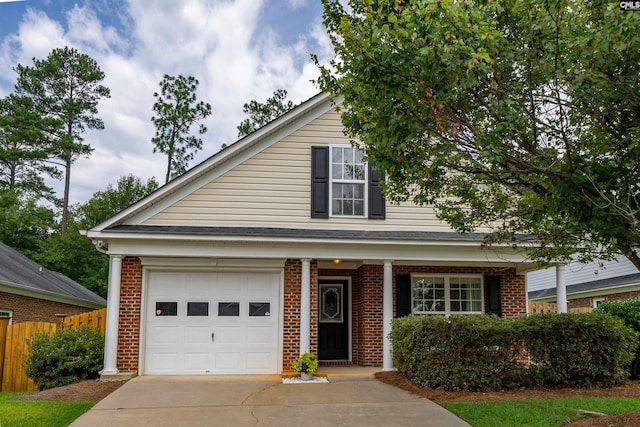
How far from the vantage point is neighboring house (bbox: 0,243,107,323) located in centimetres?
1527

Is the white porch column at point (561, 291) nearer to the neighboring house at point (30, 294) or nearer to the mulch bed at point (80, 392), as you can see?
the mulch bed at point (80, 392)

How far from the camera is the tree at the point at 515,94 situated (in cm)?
489

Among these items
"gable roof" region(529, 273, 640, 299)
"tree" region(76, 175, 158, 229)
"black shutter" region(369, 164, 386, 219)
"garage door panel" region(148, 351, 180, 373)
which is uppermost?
"tree" region(76, 175, 158, 229)

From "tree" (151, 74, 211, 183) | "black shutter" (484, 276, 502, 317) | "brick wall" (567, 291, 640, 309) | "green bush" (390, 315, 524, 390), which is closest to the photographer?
"green bush" (390, 315, 524, 390)

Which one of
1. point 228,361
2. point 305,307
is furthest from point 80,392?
point 305,307

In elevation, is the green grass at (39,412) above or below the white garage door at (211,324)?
below

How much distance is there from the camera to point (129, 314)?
35.8ft

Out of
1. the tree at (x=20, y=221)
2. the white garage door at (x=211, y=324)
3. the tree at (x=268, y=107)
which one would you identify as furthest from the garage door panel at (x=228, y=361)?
the tree at (x=20, y=221)

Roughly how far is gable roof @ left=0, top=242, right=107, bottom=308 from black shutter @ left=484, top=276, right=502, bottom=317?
42.6 feet

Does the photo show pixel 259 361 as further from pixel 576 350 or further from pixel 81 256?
pixel 81 256

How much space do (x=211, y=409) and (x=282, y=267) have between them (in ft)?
13.7

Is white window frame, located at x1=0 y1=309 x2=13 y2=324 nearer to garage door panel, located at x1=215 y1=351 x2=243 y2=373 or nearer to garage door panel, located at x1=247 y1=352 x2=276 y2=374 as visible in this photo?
garage door panel, located at x1=215 y1=351 x2=243 y2=373

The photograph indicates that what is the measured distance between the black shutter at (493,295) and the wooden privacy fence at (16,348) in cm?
912

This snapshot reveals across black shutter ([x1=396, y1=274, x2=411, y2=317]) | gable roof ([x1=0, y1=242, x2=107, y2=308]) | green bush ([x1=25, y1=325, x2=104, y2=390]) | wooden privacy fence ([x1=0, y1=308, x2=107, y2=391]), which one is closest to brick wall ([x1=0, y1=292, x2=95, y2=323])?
gable roof ([x1=0, y1=242, x2=107, y2=308])
